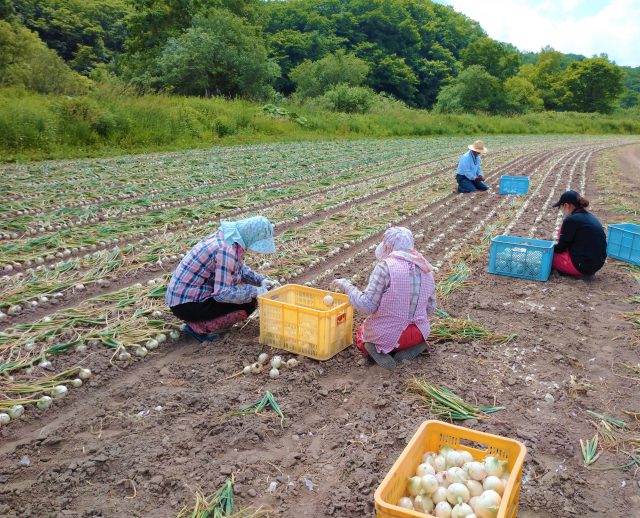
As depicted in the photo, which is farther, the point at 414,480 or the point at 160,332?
the point at 160,332

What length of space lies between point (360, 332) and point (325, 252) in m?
2.61

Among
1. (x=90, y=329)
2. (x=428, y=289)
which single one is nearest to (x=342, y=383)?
(x=428, y=289)

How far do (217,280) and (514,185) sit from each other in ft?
30.2

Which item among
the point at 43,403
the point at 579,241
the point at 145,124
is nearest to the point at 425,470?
the point at 43,403

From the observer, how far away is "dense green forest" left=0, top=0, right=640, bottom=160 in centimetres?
1822

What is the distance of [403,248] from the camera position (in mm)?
3916

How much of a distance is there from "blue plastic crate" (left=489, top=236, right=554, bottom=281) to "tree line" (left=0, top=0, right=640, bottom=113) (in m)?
18.3

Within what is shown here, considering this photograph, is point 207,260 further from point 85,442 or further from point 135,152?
point 135,152

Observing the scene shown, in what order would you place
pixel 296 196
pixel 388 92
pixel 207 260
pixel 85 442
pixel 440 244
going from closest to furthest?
pixel 85 442 < pixel 207 260 < pixel 440 244 < pixel 296 196 < pixel 388 92

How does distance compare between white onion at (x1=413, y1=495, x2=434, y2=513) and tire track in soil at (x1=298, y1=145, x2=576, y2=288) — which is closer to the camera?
white onion at (x1=413, y1=495, x2=434, y2=513)

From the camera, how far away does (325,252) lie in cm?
674

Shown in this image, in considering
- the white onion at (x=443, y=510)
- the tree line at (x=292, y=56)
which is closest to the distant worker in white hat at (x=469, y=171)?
the white onion at (x=443, y=510)

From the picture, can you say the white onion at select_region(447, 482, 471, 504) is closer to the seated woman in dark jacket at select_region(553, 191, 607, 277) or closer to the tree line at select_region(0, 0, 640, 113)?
the seated woman in dark jacket at select_region(553, 191, 607, 277)

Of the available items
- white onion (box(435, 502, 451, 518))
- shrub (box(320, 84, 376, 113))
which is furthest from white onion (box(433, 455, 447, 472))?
shrub (box(320, 84, 376, 113))
